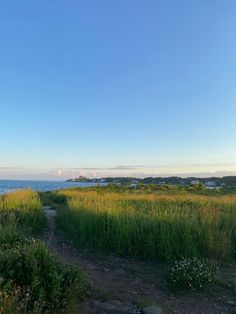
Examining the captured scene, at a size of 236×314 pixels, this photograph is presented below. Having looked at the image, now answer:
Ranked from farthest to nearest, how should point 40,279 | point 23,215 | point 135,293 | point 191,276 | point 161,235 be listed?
point 23,215 < point 161,235 < point 191,276 < point 135,293 < point 40,279

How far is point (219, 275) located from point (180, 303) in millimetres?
1696

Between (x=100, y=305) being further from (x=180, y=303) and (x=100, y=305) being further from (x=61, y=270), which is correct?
(x=180, y=303)

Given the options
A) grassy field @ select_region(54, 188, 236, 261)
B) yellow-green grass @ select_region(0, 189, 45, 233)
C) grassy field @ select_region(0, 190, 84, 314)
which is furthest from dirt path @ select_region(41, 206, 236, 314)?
yellow-green grass @ select_region(0, 189, 45, 233)

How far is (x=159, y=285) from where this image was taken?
7.23 meters

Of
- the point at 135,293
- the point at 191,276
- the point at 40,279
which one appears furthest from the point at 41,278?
the point at 191,276

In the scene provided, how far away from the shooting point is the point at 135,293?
672cm

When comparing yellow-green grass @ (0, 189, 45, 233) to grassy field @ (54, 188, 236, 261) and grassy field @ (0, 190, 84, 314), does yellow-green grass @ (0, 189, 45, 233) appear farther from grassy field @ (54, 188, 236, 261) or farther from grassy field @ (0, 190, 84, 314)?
grassy field @ (0, 190, 84, 314)

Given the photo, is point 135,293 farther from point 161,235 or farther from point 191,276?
point 161,235

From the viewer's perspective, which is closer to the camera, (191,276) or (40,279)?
(40,279)

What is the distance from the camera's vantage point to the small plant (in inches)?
276

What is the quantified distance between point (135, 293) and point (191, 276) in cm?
110

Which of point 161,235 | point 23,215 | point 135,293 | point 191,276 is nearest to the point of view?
point 135,293

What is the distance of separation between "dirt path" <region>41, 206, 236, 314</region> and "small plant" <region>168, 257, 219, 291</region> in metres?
0.20

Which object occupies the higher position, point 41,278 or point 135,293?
point 41,278
